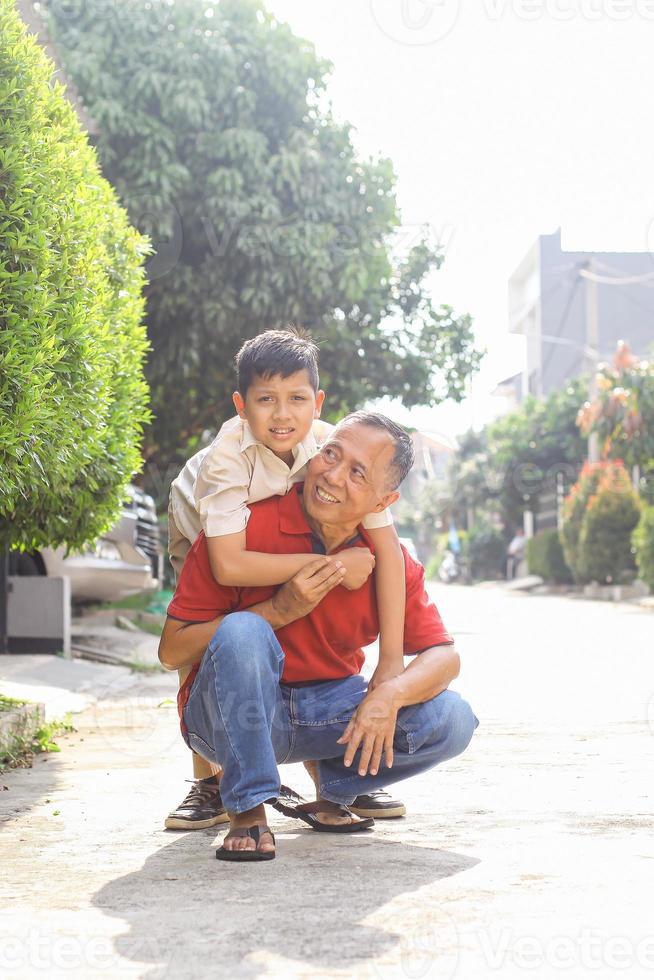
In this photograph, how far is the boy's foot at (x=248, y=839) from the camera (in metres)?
3.49

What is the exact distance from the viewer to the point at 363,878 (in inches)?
130

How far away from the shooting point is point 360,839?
12.6ft

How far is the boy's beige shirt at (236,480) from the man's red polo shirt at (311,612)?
6cm

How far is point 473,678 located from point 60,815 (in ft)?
16.5

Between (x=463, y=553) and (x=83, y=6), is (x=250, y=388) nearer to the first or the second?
(x=83, y=6)

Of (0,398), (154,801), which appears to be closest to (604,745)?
(154,801)

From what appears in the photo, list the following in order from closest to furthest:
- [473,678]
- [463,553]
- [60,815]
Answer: [60,815], [473,678], [463,553]

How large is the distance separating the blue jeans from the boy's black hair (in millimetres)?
802

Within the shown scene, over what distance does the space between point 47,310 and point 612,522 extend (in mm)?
23736

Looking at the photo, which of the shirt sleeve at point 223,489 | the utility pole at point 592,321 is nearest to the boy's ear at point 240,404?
the shirt sleeve at point 223,489

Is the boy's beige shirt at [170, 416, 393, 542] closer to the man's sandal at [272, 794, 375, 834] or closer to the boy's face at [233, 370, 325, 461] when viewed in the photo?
the boy's face at [233, 370, 325, 461]

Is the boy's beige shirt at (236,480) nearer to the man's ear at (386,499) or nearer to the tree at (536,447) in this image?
the man's ear at (386,499)

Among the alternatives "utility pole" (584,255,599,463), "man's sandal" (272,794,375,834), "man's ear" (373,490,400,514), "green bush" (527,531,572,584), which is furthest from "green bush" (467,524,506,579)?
"man's ear" (373,490,400,514)

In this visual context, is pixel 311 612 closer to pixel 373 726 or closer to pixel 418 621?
pixel 418 621
